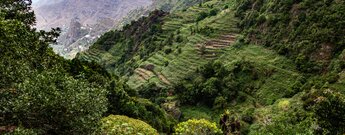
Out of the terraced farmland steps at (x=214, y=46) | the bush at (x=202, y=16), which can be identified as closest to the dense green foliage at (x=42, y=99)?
the terraced farmland steps at (x=214, y=46)

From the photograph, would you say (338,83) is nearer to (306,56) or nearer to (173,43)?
(306,56)

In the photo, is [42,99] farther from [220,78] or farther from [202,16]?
A: [202,16]

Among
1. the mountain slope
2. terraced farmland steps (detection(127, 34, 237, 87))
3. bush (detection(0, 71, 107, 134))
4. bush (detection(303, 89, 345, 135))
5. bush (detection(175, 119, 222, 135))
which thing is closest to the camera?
bush (detection(0, 71, 107, 134))

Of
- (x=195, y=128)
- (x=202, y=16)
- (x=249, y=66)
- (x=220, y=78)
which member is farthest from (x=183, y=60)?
(x=195, y=128)

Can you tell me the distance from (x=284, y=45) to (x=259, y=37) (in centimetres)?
1420

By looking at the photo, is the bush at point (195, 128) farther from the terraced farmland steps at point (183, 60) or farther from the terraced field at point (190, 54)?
the terraced field at point (190, 54)

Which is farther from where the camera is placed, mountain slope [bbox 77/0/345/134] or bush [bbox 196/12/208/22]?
bush [bbox 196/12/208/22]

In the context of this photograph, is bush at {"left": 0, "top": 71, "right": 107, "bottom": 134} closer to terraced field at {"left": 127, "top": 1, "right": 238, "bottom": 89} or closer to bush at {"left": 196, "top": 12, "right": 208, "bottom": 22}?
terraced field at {"left": 127, "top": 1, "right": 238, "bottom": 89}

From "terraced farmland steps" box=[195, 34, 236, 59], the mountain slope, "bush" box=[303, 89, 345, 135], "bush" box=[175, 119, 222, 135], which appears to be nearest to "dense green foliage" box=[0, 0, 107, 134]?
"bush" box=[175, 119, 222, 135]

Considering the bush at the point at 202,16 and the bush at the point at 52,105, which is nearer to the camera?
the bush at the point at 52,105

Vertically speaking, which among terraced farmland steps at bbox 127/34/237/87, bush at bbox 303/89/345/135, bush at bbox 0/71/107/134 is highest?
bush at bbox 0/71/107/134

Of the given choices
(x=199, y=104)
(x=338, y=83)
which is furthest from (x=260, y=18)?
(x=338, y=83)

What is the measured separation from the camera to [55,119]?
2792 cm

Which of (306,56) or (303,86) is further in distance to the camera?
(306,56)
